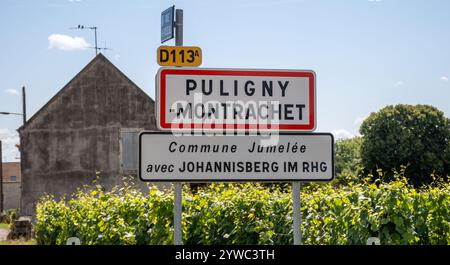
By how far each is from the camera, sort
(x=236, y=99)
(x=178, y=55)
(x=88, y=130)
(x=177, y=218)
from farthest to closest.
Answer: (x=88, y=130), (x=236, y=99), (x=178, y=55), (x=177, y=218)

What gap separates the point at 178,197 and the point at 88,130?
72.6 ft

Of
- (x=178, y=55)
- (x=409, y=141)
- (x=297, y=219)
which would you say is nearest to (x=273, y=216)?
(x=297, y=219)

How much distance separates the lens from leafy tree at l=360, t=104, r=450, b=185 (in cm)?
4991

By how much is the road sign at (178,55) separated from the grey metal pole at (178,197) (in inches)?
2.7

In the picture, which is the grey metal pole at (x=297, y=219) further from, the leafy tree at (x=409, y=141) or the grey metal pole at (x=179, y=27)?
the leafy tree at (x=409, y=141)

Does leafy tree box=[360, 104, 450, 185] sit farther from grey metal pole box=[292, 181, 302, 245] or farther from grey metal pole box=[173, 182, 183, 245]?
grey metal pole box=[173, 182, 183, 245]

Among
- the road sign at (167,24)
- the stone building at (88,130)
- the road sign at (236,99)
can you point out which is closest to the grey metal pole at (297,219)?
the road sign at (236,99)

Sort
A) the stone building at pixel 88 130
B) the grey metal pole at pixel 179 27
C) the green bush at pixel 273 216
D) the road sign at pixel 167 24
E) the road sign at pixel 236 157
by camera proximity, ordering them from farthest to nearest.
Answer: the stone building at pixel 88 130 < the green bush at pixel 273 216 < the road sign at pixel 167 24 < the grey metal pole at pixel 179 27 < the road sign at pixel 236 157

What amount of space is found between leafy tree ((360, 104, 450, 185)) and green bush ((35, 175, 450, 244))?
42449 mm

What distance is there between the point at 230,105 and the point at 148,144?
0.76 metres

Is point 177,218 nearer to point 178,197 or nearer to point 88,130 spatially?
point 178,197

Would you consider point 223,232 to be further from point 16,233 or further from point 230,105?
point 16,233

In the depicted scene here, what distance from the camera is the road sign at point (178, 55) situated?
16.0ft

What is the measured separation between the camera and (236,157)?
490 centimetres
